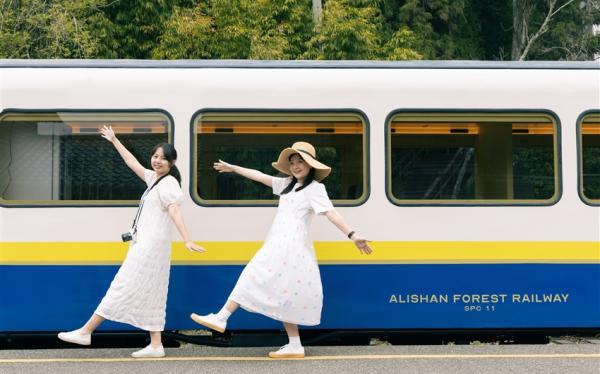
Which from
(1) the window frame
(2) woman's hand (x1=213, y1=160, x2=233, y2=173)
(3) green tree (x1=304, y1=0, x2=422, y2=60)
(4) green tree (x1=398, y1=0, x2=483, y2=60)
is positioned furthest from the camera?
(4) green tree (x1=398, y1=0, x2=483, y2=60)

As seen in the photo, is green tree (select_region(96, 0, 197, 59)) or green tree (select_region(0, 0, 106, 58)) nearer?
green tree (select_region(0, 0, 106, 58))

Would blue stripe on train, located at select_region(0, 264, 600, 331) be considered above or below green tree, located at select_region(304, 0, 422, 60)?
below

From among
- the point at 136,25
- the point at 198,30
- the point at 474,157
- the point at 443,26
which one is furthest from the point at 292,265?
the point at 443,26

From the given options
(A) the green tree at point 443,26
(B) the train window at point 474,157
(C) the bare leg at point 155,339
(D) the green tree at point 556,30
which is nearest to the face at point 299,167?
(B) the train window at point 474,157

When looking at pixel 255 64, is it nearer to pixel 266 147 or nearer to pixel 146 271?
pixel 266 147

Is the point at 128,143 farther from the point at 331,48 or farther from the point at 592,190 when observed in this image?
the point at 331,48

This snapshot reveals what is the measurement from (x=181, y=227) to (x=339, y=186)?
1.47 m

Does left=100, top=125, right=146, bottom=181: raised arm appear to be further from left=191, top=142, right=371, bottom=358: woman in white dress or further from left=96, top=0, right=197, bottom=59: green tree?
left=96, top=0, right=197, bottom=59: green tree

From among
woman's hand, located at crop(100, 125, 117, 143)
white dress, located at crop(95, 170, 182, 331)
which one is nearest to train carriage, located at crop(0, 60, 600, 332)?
woman's hand, located at crop(100, 125, 117, 143)

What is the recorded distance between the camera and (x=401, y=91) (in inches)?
264

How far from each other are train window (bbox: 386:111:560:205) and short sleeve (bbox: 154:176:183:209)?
1.79m

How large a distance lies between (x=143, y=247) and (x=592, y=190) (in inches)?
147

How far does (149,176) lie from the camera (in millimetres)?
6215

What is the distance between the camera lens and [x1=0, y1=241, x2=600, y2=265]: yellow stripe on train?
648 centimetres
